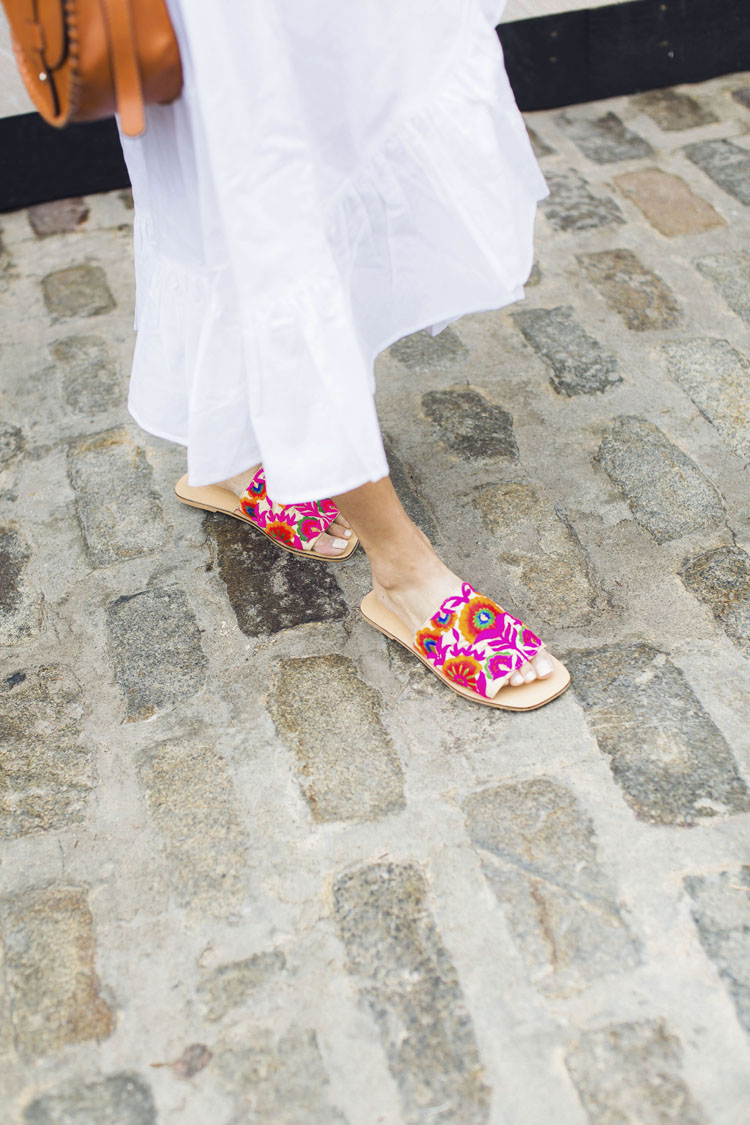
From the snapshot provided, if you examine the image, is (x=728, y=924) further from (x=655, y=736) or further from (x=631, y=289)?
(x=631, y=289)

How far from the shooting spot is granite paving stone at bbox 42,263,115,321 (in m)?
2.63

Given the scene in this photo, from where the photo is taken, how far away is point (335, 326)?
1.23m

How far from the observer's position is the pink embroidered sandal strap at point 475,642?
1570 mm

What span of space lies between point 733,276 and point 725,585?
1.10 meters

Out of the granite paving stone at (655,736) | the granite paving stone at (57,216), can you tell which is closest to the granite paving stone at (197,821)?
the granite paving stone at (655,736)

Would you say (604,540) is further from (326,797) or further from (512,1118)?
(512,1118)

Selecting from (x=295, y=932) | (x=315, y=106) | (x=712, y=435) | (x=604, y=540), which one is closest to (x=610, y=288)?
(x=712, y=435)

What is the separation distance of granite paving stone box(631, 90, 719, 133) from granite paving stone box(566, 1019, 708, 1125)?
2.80 meters

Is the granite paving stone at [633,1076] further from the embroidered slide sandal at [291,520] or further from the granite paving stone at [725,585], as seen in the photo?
the embroidered slide sandal at [291,520]

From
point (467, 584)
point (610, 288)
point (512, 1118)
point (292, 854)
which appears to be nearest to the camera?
point (512, 1118)

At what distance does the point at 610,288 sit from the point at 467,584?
1212 mm

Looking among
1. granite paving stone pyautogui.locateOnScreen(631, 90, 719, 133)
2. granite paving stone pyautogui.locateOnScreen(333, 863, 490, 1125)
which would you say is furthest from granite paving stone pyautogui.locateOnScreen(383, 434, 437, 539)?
granite paving stone pyautogui.locateOnScreen(631, 90, 719, 133)

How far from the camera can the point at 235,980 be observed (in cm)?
126

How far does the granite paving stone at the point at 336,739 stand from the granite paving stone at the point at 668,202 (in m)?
Answer: 1.69
